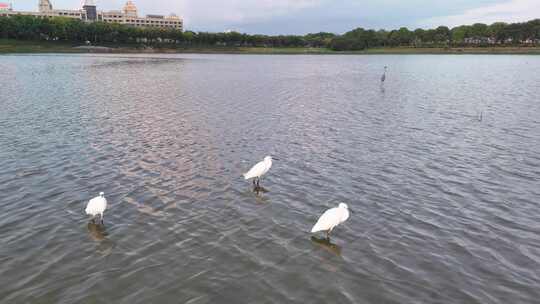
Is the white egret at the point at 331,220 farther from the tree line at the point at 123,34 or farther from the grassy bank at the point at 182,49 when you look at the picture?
the tree line at the point at 123,34

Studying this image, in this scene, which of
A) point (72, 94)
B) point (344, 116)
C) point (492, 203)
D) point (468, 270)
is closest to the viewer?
point (468, 270)

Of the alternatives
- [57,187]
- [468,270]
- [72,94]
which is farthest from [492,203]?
[72,94]

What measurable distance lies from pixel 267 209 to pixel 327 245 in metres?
2.85

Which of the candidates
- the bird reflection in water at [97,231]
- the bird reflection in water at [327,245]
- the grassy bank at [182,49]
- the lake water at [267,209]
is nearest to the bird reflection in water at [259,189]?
the lake water at [267,209]

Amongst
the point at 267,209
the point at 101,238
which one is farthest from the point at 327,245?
the point at 101,238

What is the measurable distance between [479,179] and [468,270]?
7431 millimetres

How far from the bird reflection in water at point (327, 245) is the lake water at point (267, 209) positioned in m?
0.06

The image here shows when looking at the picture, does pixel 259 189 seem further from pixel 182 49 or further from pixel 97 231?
pixel 182 49

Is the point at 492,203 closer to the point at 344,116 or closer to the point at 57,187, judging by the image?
the point at 57,187

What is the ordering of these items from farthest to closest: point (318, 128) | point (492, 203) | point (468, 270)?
point (318, 128), point (492, 203), point (468, 270)

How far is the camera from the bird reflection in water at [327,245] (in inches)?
409

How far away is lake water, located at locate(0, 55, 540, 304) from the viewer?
8.88m

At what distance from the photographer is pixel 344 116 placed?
97.5 feet

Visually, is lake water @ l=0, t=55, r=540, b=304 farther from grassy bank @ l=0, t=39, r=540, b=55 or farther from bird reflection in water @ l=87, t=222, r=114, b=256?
grassy bank @ l=0, t=39, r=540, b=55
